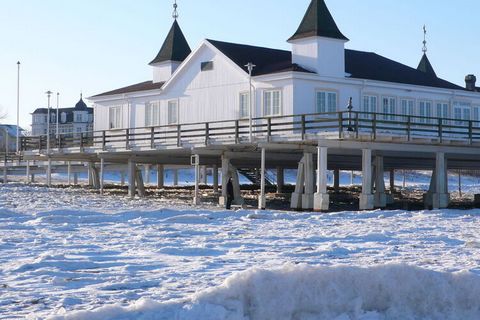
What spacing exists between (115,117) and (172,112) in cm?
450

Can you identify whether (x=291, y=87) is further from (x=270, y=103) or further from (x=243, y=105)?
(x=243, y=105)

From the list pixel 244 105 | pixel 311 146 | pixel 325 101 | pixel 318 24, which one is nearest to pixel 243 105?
pixel 244 105

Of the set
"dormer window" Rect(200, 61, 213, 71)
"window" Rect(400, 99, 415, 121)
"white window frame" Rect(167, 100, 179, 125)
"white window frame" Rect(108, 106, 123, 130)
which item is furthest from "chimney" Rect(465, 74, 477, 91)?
"white window frame" Rect(108, 106, 123, 130)

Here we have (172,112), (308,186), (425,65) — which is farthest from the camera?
(425,65)

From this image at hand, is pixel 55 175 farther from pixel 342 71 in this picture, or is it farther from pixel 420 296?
pixel 420 296

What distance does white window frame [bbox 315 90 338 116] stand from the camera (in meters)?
35.6

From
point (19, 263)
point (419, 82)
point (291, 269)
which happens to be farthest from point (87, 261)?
point (419, 82)

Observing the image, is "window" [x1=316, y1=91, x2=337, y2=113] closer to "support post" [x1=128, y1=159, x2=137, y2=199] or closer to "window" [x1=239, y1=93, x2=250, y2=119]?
"window" [x1=239, y1=93, x2=250, y2=119]

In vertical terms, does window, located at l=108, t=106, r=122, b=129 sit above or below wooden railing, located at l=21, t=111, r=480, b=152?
above

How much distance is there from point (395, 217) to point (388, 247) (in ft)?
30.5

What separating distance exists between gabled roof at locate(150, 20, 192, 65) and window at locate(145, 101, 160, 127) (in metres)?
4.01

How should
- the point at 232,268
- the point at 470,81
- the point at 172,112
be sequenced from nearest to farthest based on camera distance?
the point at 232,268 < the point at 172,112 < the point at 470,81

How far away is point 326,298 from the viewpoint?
31.9ft

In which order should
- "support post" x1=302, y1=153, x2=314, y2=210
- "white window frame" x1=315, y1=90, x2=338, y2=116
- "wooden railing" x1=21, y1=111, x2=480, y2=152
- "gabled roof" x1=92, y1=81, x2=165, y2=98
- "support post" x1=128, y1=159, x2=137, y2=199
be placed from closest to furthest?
"wooden railing" x1=21, y1=111, x2=480, y2=152 → "support post" x1=302, y1=153, x2=314, y2=210 → "white window frame" x1=315, y1=90, x2=338, y2=116 → "support post" x1=128, y1=159, x2=137, y2=199 → "gabled roof" x1=92, y1=81, x2=165, y2=98
